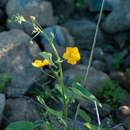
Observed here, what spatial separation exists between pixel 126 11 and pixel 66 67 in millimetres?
1951

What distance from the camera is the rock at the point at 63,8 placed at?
17.7ft

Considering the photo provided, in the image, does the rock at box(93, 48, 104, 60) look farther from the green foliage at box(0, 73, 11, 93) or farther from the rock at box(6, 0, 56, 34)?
the green foliage at box(0, 73, 11, 93)

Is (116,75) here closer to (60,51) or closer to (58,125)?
(60,51)

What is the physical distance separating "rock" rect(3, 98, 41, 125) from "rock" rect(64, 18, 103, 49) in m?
2.17

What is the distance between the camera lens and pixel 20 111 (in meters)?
2.96

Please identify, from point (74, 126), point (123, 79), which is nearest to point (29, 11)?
point (123, 79)

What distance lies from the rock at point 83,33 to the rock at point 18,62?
1.41 m

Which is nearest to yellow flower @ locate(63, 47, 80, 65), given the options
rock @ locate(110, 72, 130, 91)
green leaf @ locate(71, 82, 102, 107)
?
green leaf @ locate(71, 82, 102, 107)

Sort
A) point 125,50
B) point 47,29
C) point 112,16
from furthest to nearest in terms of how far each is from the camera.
A: point 112,16 < point 125,50 < point 47,29

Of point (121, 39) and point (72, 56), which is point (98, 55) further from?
point (72, 56)

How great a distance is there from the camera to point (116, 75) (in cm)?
392

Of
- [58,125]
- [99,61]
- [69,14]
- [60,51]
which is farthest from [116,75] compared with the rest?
[69,14]

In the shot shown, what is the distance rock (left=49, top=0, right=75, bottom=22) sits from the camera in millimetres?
5410

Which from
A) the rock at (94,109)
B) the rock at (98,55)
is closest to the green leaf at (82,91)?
the rock at (94,109)
